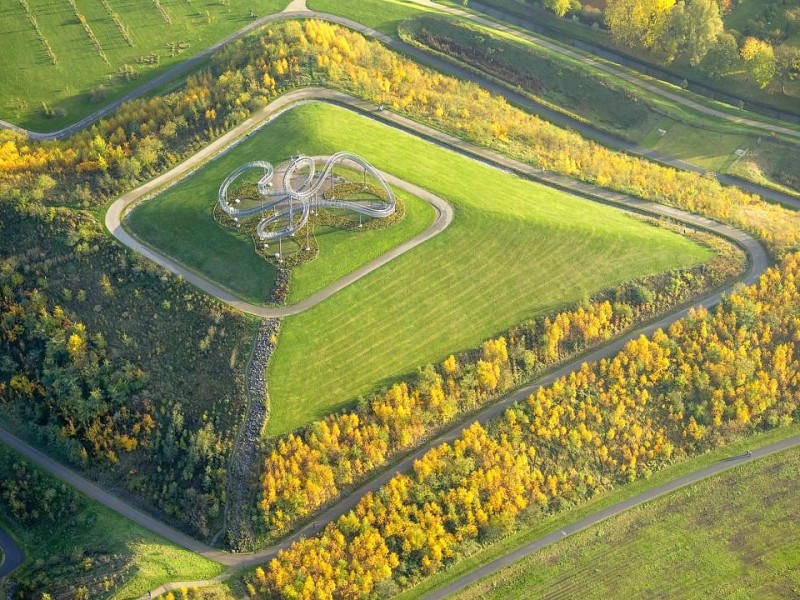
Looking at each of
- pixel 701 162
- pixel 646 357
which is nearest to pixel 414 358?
pixel 646 357

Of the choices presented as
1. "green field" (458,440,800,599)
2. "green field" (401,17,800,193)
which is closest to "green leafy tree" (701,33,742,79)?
"green field" (401,17,800,193)

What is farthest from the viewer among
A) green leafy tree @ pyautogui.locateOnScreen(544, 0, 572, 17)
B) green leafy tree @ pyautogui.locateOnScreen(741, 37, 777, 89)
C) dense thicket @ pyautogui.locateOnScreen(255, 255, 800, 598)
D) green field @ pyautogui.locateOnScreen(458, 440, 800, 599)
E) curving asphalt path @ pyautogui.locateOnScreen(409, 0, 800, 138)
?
green leafy tree @ pyautogui.locateOnScreen(544, 0, 572, 17)

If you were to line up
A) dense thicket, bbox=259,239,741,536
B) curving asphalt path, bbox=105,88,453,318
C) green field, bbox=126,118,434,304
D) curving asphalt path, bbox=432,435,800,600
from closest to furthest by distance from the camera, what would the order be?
1. curving asphalt path, bbox=432,435,800,600
2. dense thicket, bbox=259,239,741,536
3. curving asphalt path, bbox=105,88,453,318
4. green field, bbox=126,118,434,304

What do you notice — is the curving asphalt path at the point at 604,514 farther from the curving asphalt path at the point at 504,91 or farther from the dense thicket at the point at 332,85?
the curving asphalt path at the point at 504,91

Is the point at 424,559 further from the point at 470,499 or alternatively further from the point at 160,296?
the point at 160,296

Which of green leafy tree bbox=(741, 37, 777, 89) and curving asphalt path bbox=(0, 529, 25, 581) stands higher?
green leafy tree bbox=(741, 37, 777, 89)

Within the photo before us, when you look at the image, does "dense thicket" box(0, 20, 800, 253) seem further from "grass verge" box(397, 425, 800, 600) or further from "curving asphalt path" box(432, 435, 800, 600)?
"grass verge" box(397, 425, 800, 600)

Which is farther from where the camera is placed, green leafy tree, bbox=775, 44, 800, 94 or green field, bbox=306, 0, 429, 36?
green field, bbox=306, 0, 429, 36
